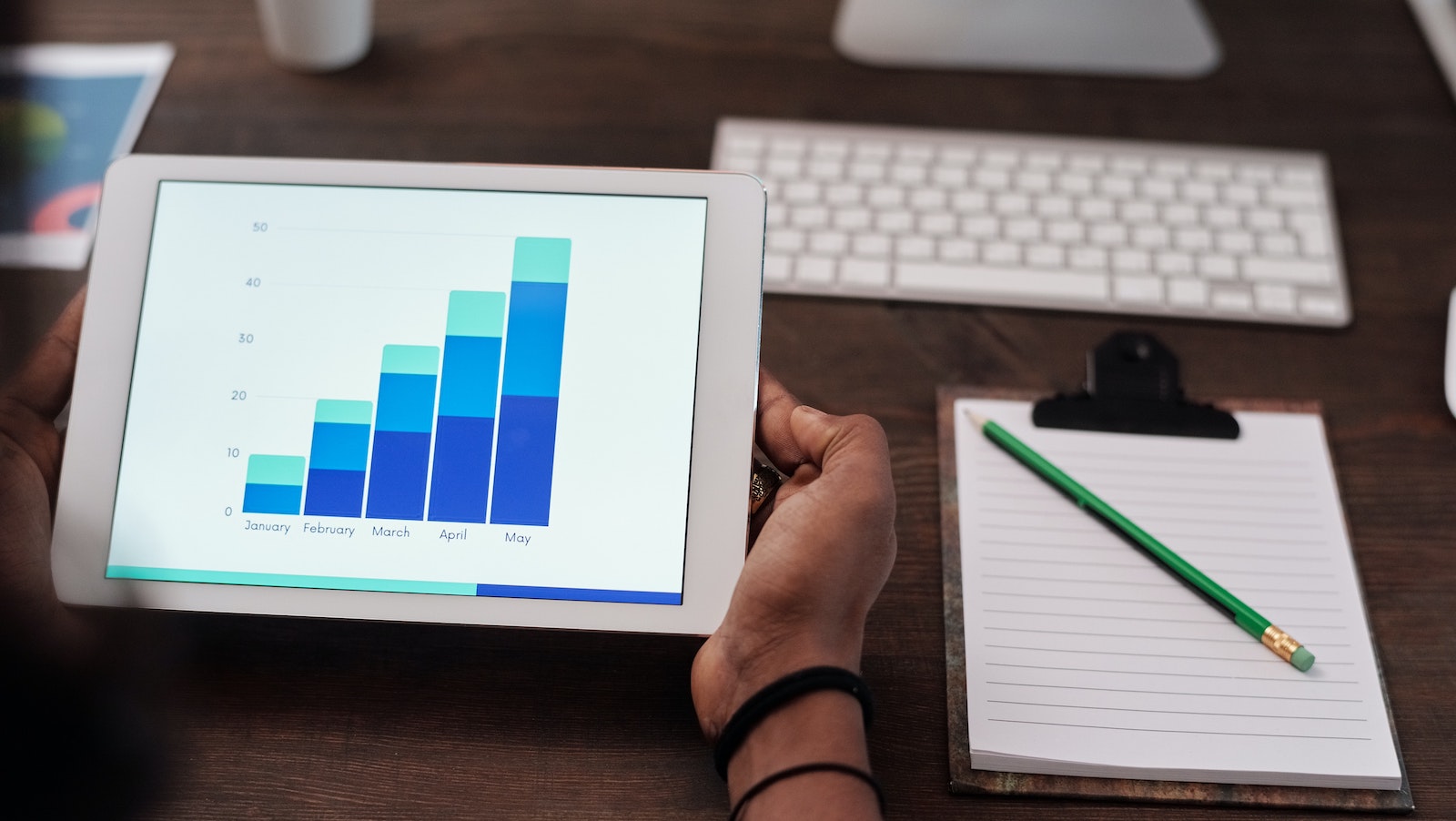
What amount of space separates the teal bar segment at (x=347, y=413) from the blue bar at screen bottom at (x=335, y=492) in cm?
3

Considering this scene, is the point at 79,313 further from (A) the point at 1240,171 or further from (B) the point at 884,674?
(A) the point at 1240,171

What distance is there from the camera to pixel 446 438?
1.84ft

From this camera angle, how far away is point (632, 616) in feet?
1.79

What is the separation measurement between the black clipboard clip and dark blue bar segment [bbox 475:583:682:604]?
0.32 m

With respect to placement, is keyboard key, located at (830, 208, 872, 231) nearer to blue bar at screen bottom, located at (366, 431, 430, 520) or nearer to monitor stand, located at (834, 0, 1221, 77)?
monitor stand, located at (834, 0, 1221, 77)

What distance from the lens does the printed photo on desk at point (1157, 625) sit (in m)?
0.57

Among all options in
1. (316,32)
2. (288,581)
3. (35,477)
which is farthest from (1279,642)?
→ (316,32)

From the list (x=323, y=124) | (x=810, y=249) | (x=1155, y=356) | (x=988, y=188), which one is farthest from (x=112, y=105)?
(x=1155, y=356)

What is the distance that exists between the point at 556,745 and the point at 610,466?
174mm

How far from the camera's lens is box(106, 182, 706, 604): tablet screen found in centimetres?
56

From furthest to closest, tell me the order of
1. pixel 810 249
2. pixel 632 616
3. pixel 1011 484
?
pixel 810 249 → pixel 1011 484 → pixel 632 616

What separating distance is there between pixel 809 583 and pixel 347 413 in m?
0.29

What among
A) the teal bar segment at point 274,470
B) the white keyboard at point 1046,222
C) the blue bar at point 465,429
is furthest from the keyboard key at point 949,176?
the teal bar segment at point 274,470

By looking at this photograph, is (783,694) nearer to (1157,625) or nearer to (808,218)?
(1157,625)
